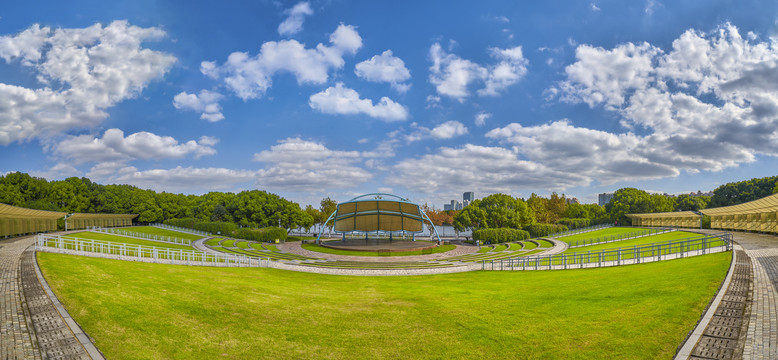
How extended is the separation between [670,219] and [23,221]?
3981 inches

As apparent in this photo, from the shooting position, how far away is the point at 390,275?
2792 centimetres

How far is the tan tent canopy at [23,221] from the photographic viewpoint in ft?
140

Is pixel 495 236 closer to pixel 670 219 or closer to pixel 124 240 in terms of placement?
pixel 670 219

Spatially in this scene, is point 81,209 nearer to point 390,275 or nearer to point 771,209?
point 390,275

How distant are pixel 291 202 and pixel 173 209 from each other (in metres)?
33.6

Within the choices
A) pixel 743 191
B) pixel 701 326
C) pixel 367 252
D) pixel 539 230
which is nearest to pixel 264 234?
pixel 367 252

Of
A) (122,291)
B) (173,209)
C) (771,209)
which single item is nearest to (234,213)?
(173,209)

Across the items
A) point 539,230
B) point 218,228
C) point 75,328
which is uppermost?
point 75,328

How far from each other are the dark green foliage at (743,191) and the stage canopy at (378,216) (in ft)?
250

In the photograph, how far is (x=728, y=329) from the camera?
32.9 feet

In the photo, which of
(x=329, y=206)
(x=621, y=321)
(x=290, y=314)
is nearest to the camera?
(x=621, y=321)

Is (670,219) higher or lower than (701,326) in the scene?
lower

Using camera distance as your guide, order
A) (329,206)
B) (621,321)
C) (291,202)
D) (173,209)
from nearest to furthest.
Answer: (621,321) < (291,202) < (173,209) < (329,206)

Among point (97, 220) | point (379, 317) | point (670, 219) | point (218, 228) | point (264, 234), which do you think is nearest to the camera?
point (379, 317)
